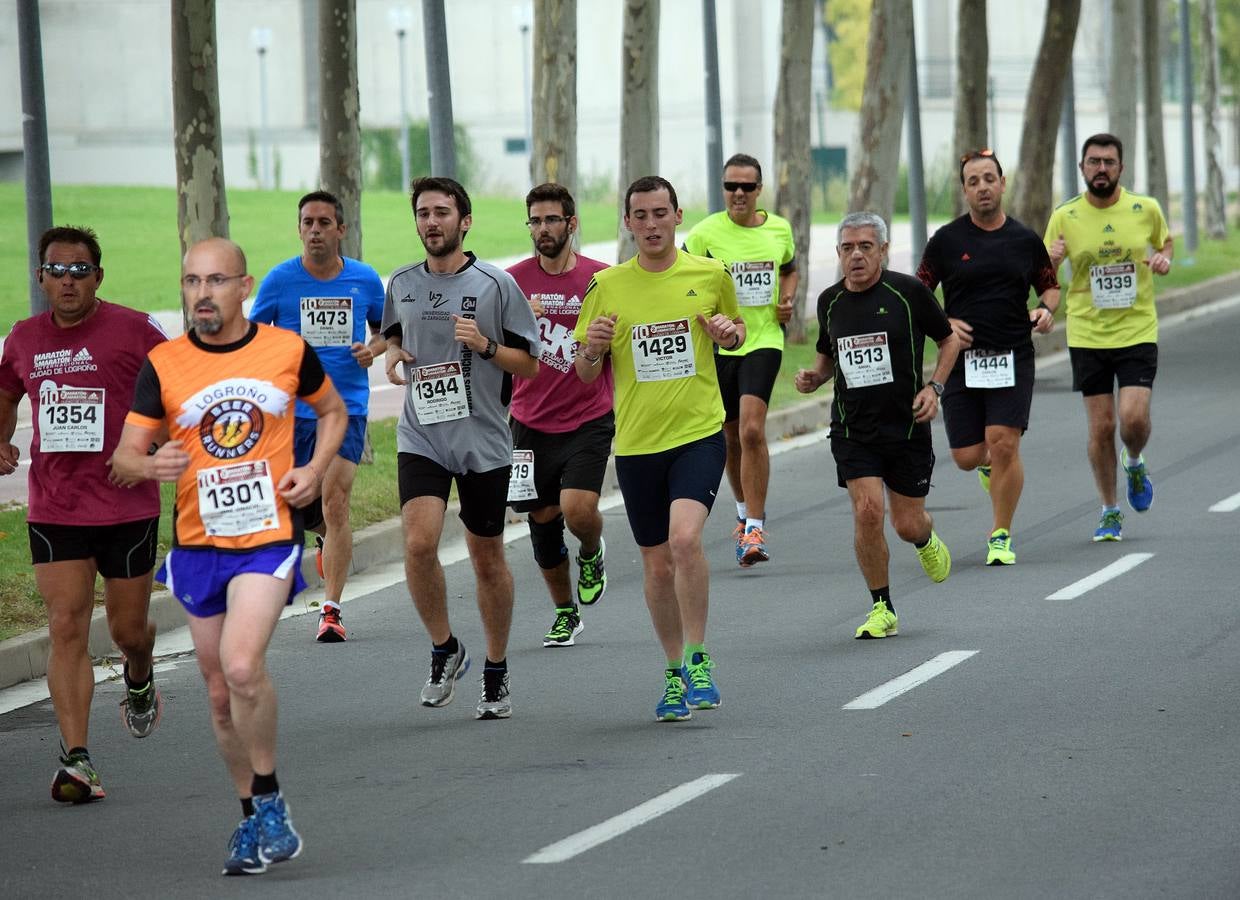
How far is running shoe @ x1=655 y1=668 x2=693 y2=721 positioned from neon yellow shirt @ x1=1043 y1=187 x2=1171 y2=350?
5.42 meters

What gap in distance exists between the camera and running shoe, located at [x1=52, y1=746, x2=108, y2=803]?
802 cm

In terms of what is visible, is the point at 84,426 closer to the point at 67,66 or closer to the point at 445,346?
the point at 445,346

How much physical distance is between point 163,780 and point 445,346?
2.09 m

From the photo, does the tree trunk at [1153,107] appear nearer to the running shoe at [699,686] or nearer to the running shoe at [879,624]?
the running shoe at [879,624]

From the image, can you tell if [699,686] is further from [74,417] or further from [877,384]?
[74,417]

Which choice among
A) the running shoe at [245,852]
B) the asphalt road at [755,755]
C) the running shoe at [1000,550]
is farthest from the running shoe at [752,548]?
the running shoe at [245,852]

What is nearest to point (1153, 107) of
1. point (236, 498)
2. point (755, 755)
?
point (755, 755)

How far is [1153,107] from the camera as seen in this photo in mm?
42562

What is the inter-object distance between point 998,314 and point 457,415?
4.37 m

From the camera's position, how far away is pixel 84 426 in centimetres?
827

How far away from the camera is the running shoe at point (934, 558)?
1127 cm

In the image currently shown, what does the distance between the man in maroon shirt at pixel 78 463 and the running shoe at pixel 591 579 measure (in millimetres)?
3331

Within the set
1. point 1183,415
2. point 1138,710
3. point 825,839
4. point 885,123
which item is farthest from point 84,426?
point 885,123

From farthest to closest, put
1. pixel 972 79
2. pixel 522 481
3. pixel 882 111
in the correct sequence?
pixel 972 79
pixel 882 111
pixel 522 481
